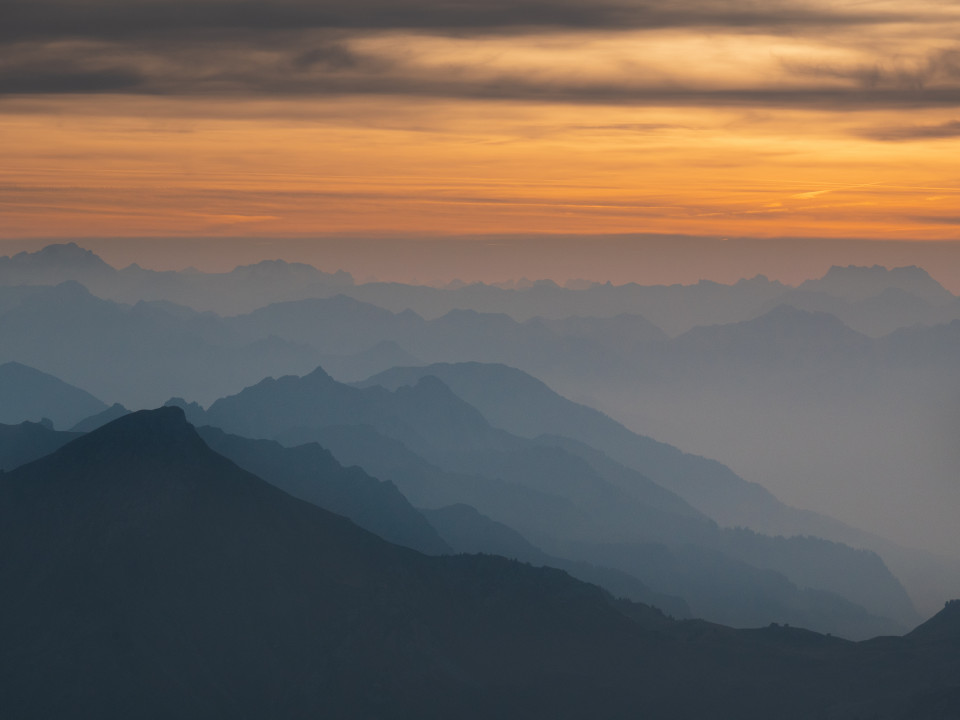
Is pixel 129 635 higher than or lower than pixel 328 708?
higher

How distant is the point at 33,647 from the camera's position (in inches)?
7662

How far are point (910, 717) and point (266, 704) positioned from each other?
107726mm

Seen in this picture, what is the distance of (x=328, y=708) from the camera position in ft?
654

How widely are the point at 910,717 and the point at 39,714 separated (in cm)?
14110

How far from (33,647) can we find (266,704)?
133 feet

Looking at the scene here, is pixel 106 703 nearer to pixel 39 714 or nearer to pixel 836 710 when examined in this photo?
pixel 39 714

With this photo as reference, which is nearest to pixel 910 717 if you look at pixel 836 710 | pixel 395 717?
pixel 836 710

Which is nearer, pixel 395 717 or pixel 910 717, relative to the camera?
pixel 910 717

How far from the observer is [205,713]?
193m

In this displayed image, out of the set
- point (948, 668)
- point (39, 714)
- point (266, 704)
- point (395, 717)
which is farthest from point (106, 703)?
point (948, 668)

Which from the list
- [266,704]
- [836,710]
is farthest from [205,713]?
[836,710]

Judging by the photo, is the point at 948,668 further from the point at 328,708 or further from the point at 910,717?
the point at 328,708

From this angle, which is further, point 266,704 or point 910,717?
point 266,704

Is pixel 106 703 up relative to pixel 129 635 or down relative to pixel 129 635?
down
